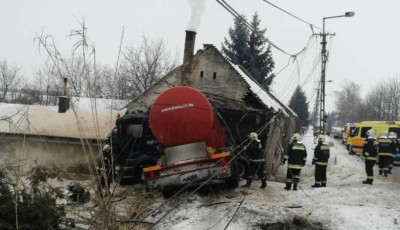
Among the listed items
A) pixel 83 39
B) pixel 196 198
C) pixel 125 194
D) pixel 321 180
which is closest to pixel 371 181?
pixel 321 180

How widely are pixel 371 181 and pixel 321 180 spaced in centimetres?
166

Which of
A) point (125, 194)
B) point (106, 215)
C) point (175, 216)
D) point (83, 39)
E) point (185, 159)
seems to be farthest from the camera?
point (125, 194)

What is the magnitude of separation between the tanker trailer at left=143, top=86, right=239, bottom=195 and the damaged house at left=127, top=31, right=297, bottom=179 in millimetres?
4565

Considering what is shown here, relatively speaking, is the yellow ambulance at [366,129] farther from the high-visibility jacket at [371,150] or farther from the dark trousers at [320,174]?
the dark trousers at [320,174]

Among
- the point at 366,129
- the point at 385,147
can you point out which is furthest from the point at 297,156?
the point at 366,129

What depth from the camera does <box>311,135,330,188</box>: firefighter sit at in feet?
36.2

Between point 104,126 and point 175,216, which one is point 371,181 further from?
point 104,126

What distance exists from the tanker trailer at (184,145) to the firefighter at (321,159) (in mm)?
3050

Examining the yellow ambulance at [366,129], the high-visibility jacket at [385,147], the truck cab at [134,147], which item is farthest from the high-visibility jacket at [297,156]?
the yellow ambulance at [366,129]

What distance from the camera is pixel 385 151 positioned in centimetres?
1275

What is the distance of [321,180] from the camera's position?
11367mm

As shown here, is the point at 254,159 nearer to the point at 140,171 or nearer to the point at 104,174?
the point at 140,171

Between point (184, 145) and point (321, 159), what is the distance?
4516 millimetres

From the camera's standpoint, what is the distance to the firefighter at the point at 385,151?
12.6 m
